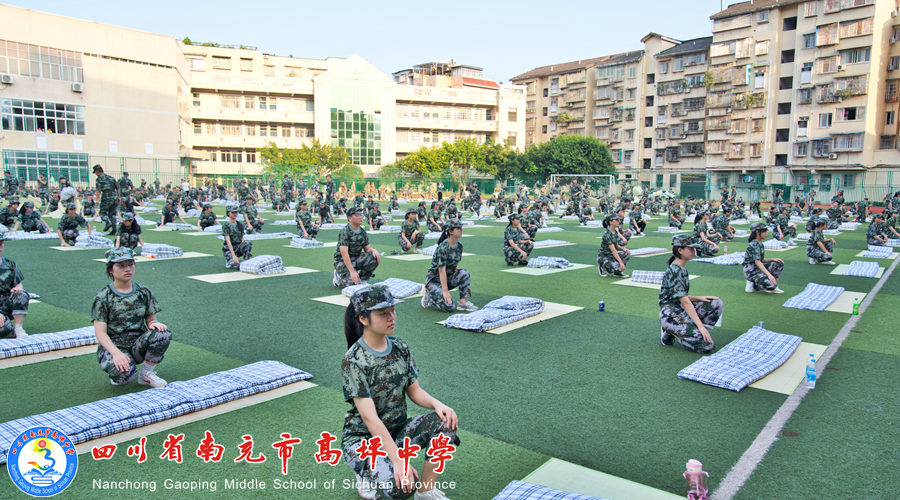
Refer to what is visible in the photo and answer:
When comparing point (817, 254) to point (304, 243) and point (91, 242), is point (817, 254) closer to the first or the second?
point (304, 243)

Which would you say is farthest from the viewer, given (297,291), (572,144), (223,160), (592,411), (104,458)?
(223,160)

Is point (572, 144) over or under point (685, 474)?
over

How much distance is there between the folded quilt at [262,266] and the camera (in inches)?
495

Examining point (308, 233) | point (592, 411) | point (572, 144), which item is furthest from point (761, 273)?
point (572, 144)

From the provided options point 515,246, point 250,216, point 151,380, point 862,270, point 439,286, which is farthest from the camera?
point 250,216

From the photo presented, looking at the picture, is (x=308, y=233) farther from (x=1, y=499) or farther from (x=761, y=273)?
(x=1, y=499)

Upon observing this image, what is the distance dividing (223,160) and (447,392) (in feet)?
232

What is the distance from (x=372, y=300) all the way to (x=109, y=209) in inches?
744

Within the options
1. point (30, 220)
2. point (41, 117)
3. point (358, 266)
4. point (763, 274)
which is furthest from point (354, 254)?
point (41, 117)

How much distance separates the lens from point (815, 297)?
35.0ft

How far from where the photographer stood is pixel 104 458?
14.6 feet

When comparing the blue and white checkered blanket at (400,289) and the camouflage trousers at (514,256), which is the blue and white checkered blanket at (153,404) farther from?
the camouflage trousers at (514,256)

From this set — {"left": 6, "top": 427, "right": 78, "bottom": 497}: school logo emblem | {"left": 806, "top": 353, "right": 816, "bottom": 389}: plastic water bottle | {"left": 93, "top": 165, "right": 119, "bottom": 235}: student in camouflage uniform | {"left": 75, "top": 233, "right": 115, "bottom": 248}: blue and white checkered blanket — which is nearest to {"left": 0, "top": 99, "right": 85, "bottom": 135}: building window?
{"left": 93, "top": 165, "right": 119, "bottom": 235}: student in camouflage uniform

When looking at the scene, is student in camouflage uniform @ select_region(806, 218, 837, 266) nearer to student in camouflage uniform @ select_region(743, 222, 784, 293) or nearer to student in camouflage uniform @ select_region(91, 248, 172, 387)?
student in camouflage uniform @ select_region(743, 222, 784, 293)
